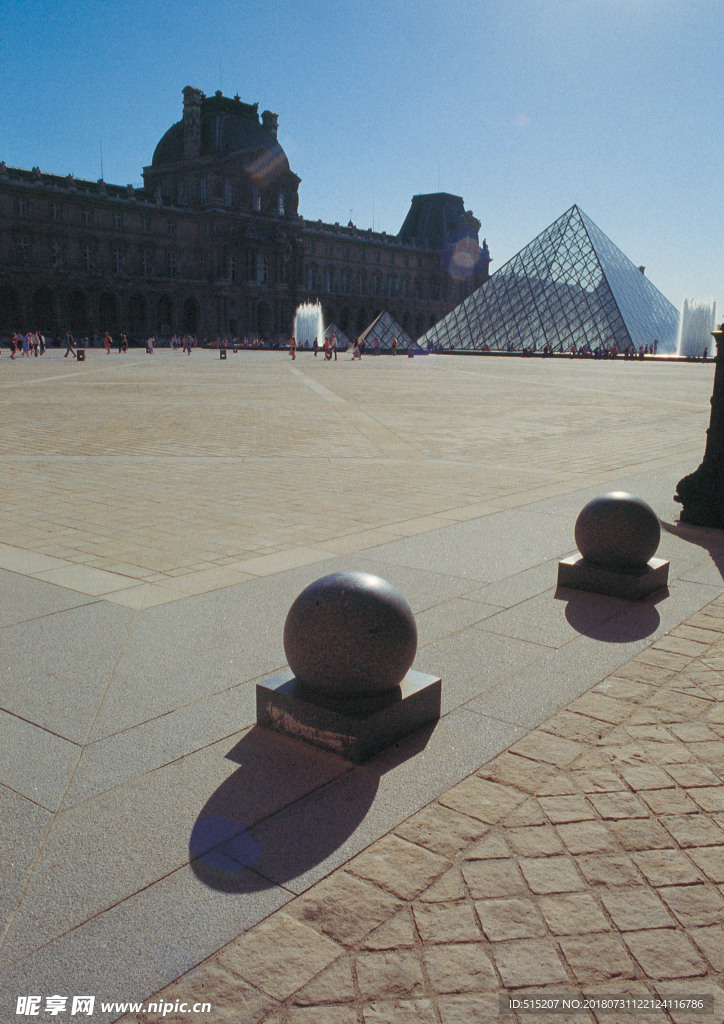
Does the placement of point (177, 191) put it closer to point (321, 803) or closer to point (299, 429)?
point (299, 429)

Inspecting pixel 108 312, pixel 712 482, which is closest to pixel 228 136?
pixel 108 312

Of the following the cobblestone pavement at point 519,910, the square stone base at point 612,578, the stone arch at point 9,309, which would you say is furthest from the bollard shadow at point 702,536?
the stone arch at point 9,309

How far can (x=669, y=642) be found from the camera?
14.3 ft

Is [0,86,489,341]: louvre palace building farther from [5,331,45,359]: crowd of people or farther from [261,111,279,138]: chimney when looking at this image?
[5,331,45,359]: crowd of people

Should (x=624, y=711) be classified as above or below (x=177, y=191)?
below

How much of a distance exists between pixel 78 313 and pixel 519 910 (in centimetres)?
7574

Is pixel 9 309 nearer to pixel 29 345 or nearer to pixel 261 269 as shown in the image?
pixel 29 345

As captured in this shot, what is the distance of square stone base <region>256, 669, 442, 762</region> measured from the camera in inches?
122

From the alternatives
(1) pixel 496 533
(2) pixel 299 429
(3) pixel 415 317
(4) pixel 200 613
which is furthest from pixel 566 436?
(3) pixel 415 317

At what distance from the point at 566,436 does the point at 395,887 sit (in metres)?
11.4

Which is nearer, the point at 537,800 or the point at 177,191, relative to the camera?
the point at 537,800

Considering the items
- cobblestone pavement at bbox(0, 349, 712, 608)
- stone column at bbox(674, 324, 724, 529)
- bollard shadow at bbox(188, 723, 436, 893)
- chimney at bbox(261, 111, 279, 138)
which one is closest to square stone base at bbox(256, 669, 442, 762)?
bollard shadow at bbox(188, 723, 436, 893)

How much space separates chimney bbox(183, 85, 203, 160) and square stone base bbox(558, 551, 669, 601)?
88818 mm

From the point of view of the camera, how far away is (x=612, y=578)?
16.6ft
